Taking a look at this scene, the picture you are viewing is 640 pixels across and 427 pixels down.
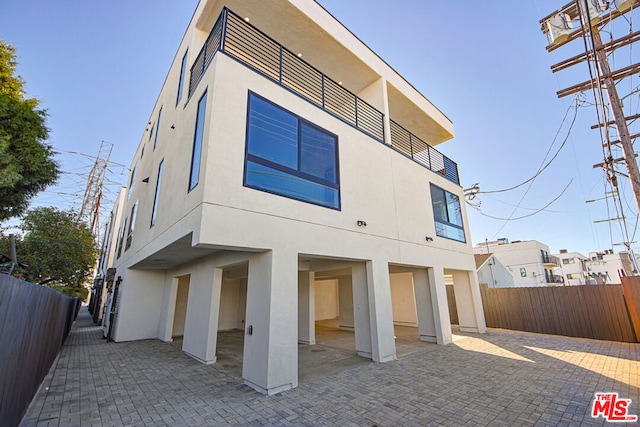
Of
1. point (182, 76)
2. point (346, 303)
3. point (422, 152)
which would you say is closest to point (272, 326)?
point (182, 76)

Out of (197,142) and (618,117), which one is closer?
(197,142)

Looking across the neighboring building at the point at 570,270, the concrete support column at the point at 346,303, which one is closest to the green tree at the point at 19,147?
the concrete support column at the point at 346,303

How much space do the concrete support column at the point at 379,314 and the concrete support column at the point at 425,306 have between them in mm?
2596

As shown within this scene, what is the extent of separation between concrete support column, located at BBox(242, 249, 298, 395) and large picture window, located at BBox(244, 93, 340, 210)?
1.46 meters

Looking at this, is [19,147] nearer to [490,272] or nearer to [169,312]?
[169,312]

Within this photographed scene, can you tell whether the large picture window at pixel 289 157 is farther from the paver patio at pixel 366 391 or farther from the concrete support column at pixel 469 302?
the concrete support column at pixel 469 302

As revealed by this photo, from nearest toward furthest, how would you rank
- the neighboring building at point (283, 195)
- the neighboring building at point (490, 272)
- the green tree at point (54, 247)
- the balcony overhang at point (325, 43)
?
1. the neighboring building at point (283, 195)
2. the balcony overhang at point (325, 43)
3. the green tree at point (54, 247)
4. the neighboring building at point (490, 272)

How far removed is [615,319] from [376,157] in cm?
929

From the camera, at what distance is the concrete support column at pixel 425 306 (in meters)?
8.74

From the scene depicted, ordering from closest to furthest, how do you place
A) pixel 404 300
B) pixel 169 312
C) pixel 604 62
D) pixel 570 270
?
pixel 604 62
pixel 169 312
pixel 404 300
pixel 570 270

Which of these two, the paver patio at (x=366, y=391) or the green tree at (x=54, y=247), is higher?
the green tree at (x=54, y=247)

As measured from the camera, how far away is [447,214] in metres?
10.7

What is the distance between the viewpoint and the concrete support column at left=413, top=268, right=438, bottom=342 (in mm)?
8742

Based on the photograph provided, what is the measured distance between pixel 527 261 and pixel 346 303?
90.0ft
